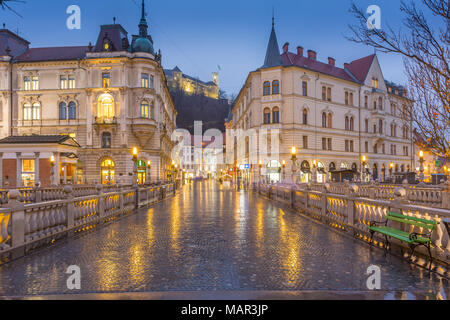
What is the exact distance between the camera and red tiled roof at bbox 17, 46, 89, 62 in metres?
45.9

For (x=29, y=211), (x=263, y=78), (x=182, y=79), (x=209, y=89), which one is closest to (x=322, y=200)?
(x=29, y=211)

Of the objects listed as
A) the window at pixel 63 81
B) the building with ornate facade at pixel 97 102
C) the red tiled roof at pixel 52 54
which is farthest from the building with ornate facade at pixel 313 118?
the window at pixel 63 81

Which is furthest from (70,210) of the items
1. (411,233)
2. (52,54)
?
(52,54)

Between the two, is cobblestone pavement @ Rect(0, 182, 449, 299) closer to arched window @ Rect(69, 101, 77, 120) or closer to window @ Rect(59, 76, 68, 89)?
arched window @ Rect(69, 101, 77, 120)

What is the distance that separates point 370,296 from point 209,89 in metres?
166

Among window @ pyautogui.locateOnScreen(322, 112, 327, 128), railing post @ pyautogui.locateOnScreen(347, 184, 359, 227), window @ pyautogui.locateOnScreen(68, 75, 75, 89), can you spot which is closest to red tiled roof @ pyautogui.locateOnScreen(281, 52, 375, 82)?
window @ pyautogui.locateOnScreen(322, 112, 327, 128)

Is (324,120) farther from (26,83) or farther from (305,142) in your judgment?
(26,83)

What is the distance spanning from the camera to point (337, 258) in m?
7.02

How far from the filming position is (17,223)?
7.15 meters

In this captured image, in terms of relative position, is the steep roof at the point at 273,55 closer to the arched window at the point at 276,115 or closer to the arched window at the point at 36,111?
the arched window at the point at 276,115

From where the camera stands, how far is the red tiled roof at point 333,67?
48.8 m

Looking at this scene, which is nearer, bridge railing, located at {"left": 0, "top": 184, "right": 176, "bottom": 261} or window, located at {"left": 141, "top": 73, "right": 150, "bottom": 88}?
bridge railing, located at {"left": 0, "top": 184, "right": 176, "bottom": 261}

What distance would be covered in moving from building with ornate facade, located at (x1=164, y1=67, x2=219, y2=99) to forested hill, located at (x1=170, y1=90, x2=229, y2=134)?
69.5 ft

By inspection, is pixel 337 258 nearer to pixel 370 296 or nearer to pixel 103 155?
pixel 370 296
